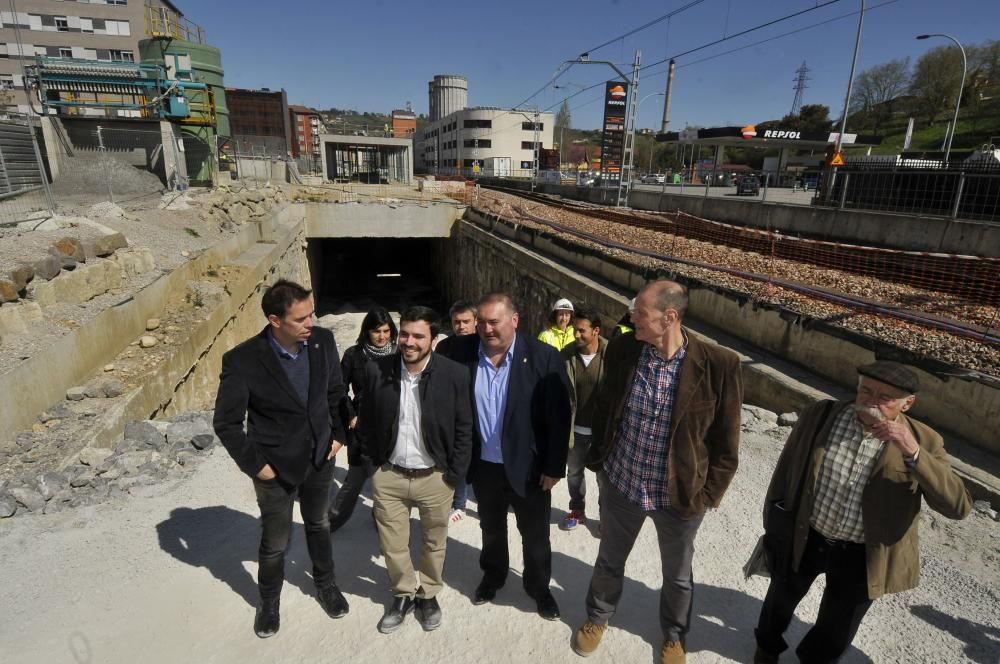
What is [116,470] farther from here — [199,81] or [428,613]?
[199,81]

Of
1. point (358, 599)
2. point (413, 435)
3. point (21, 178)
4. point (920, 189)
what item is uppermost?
point (920, 189)

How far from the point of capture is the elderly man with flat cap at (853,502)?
2.06m

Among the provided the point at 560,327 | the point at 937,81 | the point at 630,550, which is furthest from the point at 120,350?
the point at 937,81

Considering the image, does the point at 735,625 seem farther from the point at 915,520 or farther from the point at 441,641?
the point at 441,641

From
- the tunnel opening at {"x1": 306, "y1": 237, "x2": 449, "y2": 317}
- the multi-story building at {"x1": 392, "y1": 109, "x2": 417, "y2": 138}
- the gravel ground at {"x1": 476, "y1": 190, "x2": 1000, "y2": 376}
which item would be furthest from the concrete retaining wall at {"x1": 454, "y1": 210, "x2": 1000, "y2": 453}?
the multi-story building at {"x1": 392, "y1": 109, "x2": 417, "y2": 138}

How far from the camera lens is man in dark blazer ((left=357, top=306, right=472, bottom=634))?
2.78 meters

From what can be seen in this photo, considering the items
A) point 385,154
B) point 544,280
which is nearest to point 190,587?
point 544,280

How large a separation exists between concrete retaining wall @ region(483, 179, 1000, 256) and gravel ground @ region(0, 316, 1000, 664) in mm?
9457

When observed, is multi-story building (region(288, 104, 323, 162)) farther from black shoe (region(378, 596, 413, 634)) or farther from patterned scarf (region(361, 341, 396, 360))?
black shoe (region(378, 596, 413, 634))

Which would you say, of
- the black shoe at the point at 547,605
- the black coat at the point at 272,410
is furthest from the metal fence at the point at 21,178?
the black shoe at the point at 547,605

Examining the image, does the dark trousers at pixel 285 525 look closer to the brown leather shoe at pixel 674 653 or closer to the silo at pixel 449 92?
the brown leather shoe at pixel 674 653

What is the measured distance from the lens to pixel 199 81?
1046 inches

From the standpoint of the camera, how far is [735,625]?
119 inches

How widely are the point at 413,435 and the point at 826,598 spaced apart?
2.24 meters
